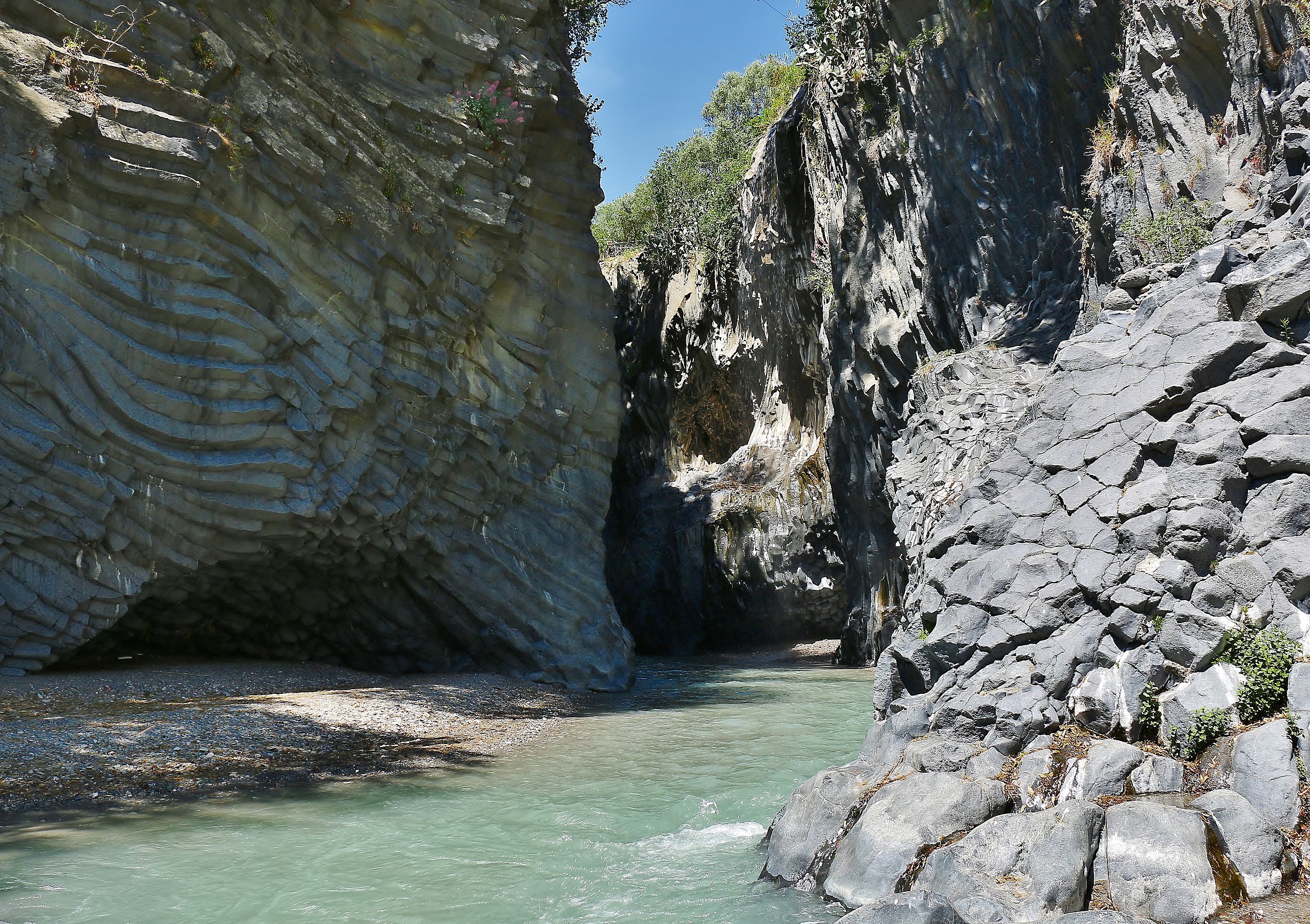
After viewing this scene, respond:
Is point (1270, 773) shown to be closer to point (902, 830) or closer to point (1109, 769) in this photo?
point (1109, 769)

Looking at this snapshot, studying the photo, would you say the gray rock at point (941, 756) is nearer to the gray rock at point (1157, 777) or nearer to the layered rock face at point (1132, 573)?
the layered rock face at point (1132, 573)

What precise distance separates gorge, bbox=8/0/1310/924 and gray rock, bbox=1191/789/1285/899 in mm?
27

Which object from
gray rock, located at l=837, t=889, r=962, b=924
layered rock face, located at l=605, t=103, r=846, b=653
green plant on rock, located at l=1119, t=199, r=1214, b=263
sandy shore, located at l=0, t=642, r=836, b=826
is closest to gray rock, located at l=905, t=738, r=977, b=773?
gray rock, located at l=837, t=889, r=962, b=924

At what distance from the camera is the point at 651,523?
30469 mm

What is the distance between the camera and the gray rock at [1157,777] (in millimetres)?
5773

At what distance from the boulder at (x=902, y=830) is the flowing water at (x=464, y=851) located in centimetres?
28

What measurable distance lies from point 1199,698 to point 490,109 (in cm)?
1573

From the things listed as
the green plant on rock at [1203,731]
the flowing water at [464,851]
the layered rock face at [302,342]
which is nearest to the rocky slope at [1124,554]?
the green plant on rock at [1203,731]

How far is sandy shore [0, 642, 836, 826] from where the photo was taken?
9.44 m

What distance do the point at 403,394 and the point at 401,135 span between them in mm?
4743

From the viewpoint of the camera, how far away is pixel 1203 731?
5.92 m

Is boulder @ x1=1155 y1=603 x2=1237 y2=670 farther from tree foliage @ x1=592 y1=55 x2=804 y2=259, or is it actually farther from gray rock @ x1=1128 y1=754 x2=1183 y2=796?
tree foliage @ x1=592 y1=55 x2=804 y2=259

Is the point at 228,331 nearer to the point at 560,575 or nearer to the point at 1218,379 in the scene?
the point at 560,575

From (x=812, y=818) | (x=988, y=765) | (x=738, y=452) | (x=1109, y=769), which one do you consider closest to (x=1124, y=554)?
(x=1109, y=769)
